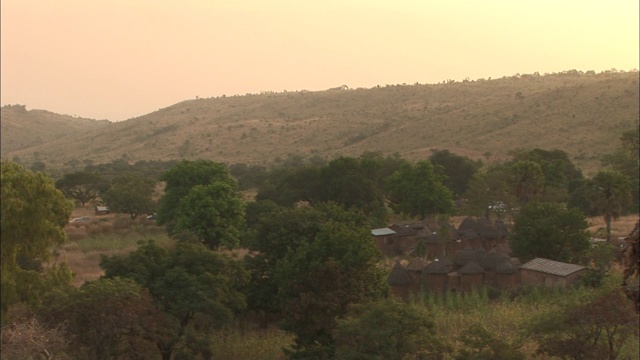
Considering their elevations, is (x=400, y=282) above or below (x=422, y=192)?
below

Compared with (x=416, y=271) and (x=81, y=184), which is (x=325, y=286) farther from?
(x=81, y=184)

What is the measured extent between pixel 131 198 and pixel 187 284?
3525cm

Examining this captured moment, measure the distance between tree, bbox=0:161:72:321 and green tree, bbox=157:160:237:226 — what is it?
3170 centimetres

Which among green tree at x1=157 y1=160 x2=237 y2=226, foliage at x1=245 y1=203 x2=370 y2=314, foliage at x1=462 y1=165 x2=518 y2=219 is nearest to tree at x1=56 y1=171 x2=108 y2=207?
green tree at x1=157 y1=160 x2=237 y2=226

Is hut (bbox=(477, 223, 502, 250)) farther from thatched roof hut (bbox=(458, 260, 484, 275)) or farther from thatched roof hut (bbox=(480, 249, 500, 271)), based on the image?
thatched roof hut (bbox=(458, 260, 484, 275))

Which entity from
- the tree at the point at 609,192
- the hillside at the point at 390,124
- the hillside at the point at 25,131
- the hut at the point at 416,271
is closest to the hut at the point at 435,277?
the hut at the point at 416,271

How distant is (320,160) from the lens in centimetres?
8988

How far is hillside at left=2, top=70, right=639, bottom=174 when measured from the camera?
93250 millimetres

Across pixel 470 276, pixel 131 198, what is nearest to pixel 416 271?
pixel 470 276

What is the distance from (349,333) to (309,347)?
2.57 meters

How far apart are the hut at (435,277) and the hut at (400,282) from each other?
109 cm

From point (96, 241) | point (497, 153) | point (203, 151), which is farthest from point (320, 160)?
point (96, 241)

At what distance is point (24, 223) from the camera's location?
13656 mm

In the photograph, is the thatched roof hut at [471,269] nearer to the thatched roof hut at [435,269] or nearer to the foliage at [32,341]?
the thatched roof hut at [435,269]
